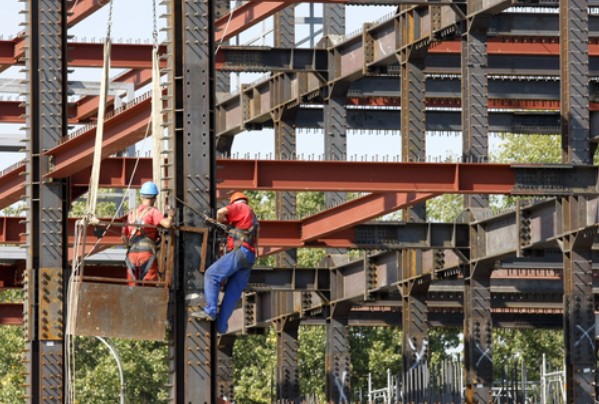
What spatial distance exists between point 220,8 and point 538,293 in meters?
10.3

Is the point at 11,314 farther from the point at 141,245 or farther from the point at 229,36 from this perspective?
the point at 141,245

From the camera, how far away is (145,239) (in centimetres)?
2170

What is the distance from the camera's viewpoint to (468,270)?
36906 millimetres

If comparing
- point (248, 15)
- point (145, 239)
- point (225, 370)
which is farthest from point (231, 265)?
point (225, 370)

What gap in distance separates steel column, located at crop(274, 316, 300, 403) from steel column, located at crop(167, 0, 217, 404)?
82.7 ft

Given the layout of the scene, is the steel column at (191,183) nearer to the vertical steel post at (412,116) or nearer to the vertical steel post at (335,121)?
the vertical steel post at (412,116)

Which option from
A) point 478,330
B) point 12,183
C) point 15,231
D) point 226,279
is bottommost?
point 478,330

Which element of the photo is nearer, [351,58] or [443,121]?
A: [351,58]

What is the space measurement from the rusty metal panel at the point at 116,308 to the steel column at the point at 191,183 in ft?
1.41

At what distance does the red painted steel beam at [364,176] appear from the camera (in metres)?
31.0

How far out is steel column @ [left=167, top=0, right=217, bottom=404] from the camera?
847 inches

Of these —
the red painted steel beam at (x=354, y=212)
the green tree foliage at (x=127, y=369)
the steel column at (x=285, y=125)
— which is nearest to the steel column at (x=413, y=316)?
the red painted steel beam at (x=354, y=212)

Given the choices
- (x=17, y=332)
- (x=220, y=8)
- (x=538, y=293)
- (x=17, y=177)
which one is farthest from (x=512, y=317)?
(x=17, y=332)

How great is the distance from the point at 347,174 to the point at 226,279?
9.61 m
